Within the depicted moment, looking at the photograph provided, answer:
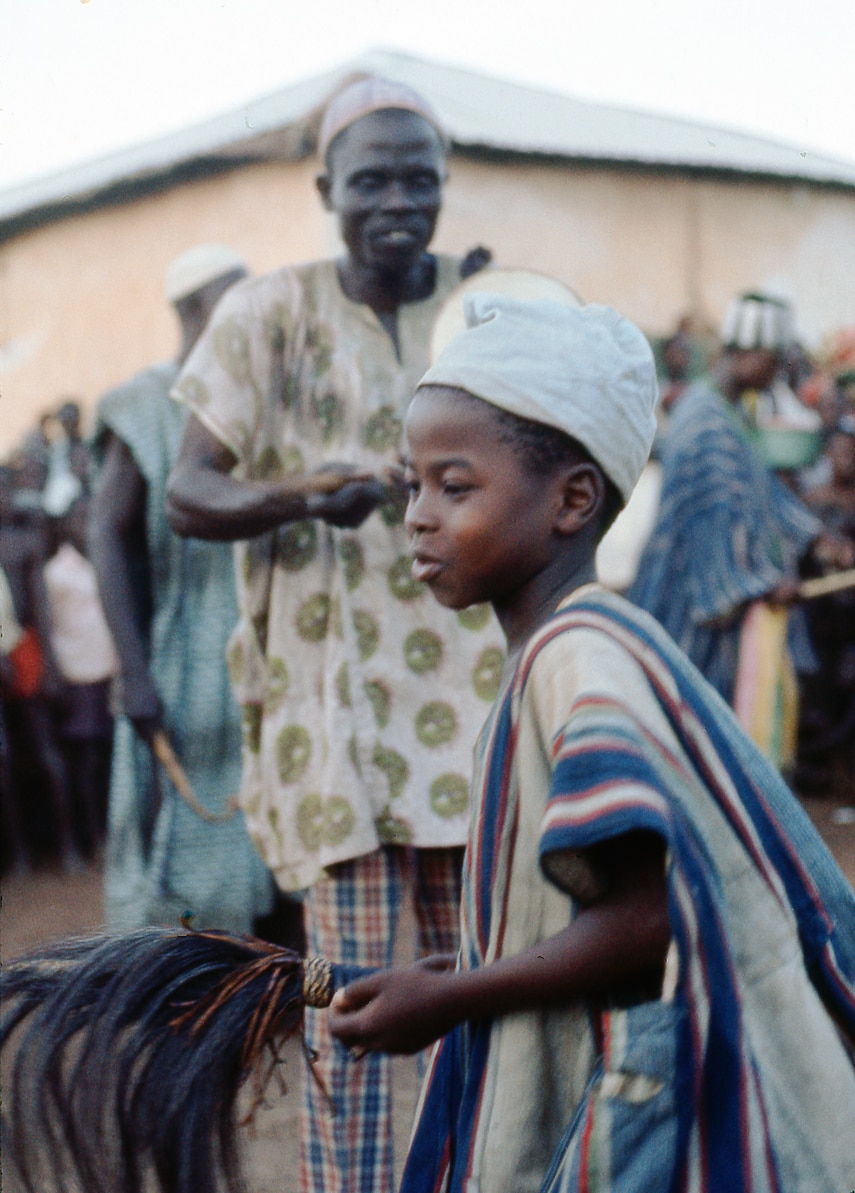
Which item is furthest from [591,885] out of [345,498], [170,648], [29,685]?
[29,685]

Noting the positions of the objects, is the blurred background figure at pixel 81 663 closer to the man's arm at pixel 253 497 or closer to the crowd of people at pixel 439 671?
the crowd of people at pixel 439 671

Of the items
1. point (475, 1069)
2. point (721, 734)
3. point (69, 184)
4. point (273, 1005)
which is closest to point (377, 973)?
point (475, 1069)

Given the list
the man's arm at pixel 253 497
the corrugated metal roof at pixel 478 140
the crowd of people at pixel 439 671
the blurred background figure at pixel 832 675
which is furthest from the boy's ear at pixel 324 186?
the corrugated metal roof at pixel 478 140

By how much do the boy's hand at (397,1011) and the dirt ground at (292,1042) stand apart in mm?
390

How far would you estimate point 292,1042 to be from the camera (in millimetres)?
3666

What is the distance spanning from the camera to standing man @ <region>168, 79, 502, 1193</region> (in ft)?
8.04

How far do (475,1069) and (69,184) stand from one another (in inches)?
382

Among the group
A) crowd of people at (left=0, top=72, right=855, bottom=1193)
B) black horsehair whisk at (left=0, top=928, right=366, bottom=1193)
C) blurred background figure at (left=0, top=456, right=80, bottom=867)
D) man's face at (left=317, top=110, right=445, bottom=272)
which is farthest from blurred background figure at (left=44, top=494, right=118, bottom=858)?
black horsehair whisk at (left=0, top=928, right=366, bottom=1193)

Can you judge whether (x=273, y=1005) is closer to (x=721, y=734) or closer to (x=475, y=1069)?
(x=475, y=1069)

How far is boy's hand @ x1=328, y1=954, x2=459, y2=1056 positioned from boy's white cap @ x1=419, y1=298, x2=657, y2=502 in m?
0.58

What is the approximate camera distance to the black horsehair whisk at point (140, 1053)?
1650 millimetres

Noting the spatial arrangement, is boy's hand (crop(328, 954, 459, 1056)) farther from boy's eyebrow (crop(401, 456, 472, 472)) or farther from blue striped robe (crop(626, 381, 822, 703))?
blue striped robe (crop(626, 381, 822, 703))

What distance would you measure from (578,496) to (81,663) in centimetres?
554

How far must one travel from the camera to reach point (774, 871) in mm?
1403
